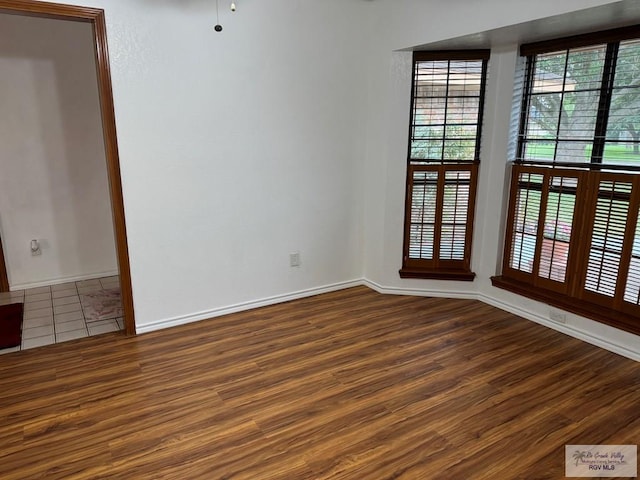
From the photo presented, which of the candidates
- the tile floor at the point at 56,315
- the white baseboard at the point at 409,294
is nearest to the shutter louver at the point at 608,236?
the white baseboard at the point at 409,294

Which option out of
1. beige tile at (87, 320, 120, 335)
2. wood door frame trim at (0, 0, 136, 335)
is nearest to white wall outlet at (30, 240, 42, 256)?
beige tile at (87, 320, 120, 335)

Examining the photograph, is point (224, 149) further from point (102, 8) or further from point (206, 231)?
point (102, 8)

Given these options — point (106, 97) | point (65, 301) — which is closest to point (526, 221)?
point (106, 97)

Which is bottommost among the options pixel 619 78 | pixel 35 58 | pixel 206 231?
pixel 206 231

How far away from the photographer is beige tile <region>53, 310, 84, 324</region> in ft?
11.7

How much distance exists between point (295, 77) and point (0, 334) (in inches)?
118

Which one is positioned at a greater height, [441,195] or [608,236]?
[441,195]

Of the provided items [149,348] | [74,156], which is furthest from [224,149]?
[74,156]

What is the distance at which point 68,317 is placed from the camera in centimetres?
361

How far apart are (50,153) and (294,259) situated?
2.55 metres

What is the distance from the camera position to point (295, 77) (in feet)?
11.8

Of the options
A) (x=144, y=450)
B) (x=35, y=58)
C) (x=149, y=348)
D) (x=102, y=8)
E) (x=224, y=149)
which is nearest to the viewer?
(x=144, y=450)

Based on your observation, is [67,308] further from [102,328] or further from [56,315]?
[102,328]

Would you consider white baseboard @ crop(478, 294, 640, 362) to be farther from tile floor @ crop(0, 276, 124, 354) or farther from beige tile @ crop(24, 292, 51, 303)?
beige tile @ crop(24, 292, 51, 303)
